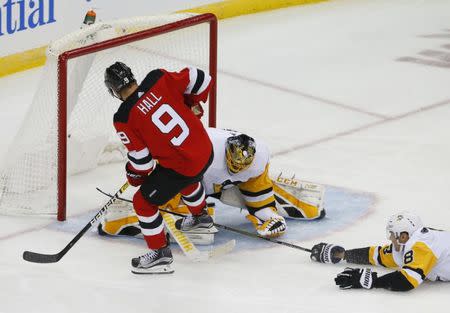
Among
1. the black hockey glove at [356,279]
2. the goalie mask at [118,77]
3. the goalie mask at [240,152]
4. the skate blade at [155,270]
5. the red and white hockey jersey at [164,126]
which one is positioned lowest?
the skate blade at [155,270]

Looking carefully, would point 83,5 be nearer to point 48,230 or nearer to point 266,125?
point 266,125

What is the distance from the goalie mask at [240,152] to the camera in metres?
5.50

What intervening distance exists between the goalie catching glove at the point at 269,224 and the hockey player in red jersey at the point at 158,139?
379 millimetres

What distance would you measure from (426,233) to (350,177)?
1303mm

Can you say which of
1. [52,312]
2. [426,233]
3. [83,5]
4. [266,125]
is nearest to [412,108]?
[266,125]

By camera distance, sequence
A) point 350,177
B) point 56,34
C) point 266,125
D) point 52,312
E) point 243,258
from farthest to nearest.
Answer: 1. point 56,34
2. point 266,125
3. point 350,177
4. point 243,258
5. point 52,312

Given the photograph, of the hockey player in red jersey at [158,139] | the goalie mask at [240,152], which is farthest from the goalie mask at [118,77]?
the goalie mask at [240,152]

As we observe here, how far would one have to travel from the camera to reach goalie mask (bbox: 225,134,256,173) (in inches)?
217

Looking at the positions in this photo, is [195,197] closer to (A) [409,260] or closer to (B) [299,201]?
(B) [299,201]

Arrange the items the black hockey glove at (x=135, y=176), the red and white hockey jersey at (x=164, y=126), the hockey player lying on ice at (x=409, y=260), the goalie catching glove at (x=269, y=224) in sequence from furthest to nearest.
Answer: the goalie catching glove at (x=269, y=224)
the black hockey glove at (x=135, y=176)
the red and white hockey jersey at (x=164, y=126)
the hockey player lying on ice at (x=409, y=260)

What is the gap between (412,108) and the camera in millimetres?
7430

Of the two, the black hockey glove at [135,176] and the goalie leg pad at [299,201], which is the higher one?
the black hockey glove at [135,176]

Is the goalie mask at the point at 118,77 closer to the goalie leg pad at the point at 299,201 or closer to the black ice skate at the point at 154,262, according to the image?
the black ice skate at the point at 154,262

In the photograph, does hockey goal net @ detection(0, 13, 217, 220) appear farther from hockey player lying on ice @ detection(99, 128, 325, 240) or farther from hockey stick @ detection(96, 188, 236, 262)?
hockey stick @ detection(96, 188, 236, 262)
